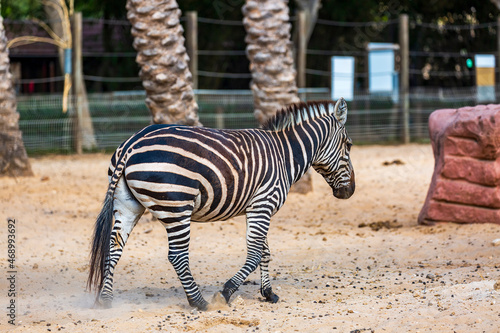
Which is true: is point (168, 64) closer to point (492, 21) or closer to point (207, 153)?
point (207, 153)

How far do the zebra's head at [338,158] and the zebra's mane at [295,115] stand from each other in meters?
0.11

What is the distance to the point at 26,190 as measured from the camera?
9266mm

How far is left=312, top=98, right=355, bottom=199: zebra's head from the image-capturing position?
546 cm

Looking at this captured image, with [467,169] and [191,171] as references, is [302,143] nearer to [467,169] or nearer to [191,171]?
[191,171]

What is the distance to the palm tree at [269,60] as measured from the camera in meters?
9.69

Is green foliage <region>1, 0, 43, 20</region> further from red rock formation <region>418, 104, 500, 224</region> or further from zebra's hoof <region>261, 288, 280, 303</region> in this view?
zebra's hoof <region>261, 288, 280, 303</region>

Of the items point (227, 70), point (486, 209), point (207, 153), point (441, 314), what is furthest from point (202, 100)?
point (441, 314)

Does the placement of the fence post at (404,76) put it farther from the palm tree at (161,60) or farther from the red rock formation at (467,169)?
the palm tree at (161,60)

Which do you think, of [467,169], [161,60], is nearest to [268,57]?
[161,60]

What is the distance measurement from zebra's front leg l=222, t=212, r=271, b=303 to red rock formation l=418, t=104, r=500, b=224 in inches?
122

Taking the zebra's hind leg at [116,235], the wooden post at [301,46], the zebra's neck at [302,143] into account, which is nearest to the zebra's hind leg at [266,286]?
the zebra's neck at [302,143]

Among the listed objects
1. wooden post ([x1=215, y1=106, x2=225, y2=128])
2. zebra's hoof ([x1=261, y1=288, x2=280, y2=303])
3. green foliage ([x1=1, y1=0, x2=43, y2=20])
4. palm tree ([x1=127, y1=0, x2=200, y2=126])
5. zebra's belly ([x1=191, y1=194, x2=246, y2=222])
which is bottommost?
zebra's hoof ([x1=261, y1=288, x2=280, y2=303])

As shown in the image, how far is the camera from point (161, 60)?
8.12 metres

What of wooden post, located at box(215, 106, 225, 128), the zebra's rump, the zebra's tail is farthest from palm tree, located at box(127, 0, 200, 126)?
wooden post, located at box(215, 106, 225, 128)
